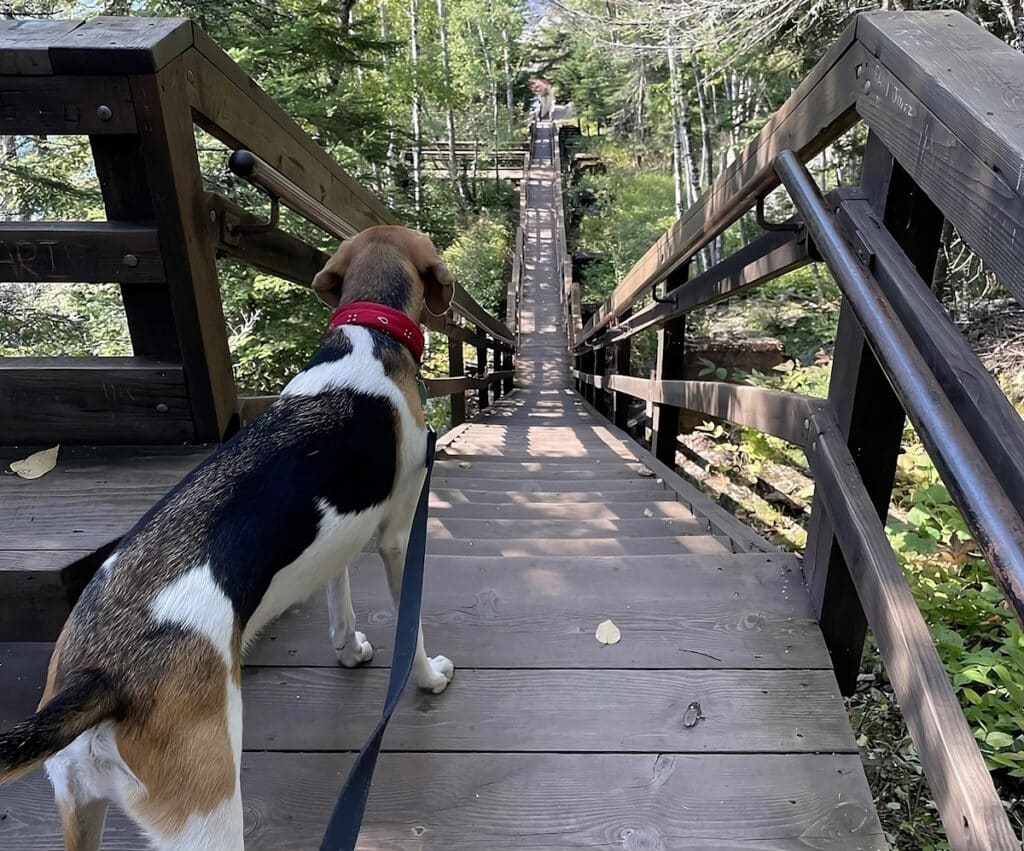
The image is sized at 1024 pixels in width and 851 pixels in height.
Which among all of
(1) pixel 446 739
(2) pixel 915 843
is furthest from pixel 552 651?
(2) pixel 915 843

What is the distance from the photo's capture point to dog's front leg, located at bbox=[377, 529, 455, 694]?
1740 millimetres

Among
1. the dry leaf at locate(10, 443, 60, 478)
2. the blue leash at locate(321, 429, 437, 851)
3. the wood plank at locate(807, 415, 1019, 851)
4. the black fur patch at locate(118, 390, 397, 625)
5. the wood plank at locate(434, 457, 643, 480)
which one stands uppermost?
the black fur patch at locate(118, 390, 397, 625)

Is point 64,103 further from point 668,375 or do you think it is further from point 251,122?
point 668,375

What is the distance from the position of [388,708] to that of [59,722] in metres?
0.51

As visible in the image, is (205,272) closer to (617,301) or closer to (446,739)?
(446,739)

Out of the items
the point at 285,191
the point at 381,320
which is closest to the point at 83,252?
the point at 285,191

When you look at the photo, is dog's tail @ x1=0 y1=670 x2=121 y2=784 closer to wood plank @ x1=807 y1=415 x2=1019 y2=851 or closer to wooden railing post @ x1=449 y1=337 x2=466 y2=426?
wood plank @ x1=807 y1=415 x2=1019 y2=851

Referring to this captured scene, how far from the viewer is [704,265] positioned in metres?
15.5

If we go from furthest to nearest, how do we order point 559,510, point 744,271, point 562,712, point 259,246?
point 559,510 → point 744,271 → point 259,246 → point 562,712

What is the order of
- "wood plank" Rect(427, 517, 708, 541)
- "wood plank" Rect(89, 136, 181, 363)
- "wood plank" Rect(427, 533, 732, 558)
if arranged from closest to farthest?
"wood plank" Rect(89, 136, 181, 363) < "wood plank" Rect(427, 533, 732, 558) < "wood plank" Rect(427, 517, 708, 541)

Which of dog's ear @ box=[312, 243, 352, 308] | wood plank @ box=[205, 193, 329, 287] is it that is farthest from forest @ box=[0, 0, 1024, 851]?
wood plank @ box=[205, 193, 329, 287]

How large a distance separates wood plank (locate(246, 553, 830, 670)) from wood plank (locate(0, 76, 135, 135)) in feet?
4.77

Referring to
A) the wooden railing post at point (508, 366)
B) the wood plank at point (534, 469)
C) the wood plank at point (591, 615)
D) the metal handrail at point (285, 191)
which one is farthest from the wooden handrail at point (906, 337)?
the wooden railing post at point (508, 366)

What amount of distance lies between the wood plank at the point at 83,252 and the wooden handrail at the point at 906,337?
177 centimetres
